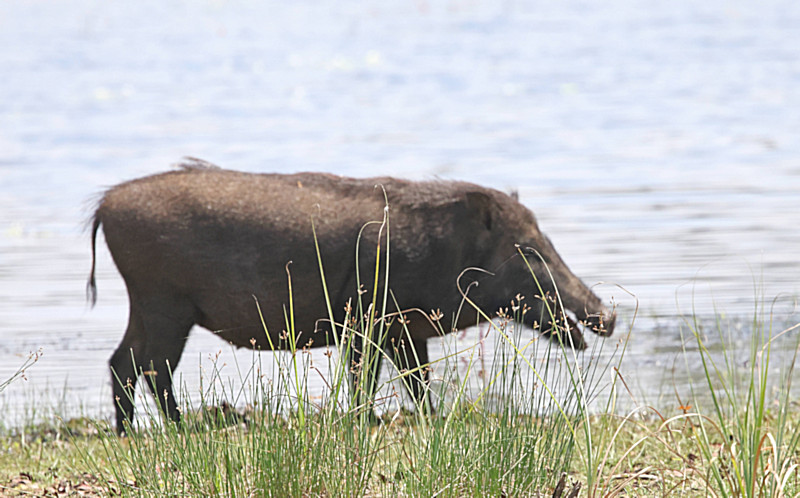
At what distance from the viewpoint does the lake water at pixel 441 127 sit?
10.5 metres

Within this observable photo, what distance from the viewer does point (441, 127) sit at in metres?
31.1

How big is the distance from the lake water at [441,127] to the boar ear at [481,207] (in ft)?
3.49

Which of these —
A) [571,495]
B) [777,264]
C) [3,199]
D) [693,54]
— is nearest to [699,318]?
[777,264]

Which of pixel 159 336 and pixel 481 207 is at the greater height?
pixel 481 207

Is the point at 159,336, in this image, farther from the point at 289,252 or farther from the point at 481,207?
the point at 481,207

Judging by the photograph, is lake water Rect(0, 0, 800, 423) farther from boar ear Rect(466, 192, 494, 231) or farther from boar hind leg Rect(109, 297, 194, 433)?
boar ear Rect(466, 192, 494, 231)

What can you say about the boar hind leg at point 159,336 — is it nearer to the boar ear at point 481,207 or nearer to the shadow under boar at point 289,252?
the shadow under boar at point 289,252

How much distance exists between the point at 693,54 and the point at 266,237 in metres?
42.0

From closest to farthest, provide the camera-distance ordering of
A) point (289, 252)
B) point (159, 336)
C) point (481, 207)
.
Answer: point (289, 252), point (159, 336), point (481, 207)

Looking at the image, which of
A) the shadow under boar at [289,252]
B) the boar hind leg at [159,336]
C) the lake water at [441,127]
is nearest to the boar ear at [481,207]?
the shadow under boar at [289,252]

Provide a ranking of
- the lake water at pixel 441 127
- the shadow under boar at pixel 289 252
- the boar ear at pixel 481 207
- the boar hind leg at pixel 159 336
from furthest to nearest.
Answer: the lake water at pixel 441 127 < the boar ear at pixel 481 207 < the boar hind leg at pixel 159 336 < the shadow under boar at pixel 289 252

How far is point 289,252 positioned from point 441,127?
24899 mm

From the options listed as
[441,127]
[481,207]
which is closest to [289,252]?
[481,207]

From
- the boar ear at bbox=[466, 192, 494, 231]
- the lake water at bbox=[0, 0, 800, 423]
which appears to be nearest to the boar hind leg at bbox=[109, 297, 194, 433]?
the lake water at bbox=[0, 0, 800, 423]
